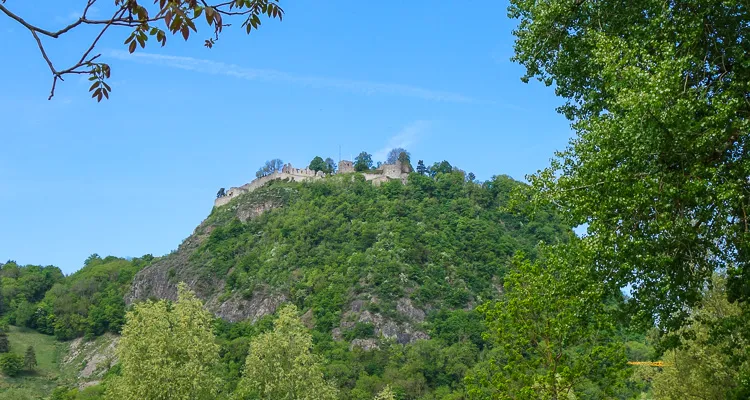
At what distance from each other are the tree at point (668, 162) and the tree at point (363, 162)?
130m

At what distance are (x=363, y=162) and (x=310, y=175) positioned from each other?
1230 cm

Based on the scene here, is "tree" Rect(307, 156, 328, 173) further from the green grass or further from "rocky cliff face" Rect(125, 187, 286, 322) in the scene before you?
the green grass

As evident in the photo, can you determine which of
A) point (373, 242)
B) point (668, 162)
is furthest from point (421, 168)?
point (668, 162)

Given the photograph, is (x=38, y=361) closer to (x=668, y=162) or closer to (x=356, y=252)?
(x=356, y=252)

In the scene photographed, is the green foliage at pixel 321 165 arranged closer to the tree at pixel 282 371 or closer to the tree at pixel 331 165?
the tree at pixel 331 165

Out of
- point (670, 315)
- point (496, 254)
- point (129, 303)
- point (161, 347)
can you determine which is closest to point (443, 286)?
point (496, 254)

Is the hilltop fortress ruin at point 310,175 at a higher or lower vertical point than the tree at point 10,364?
higher

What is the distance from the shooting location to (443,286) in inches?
3819

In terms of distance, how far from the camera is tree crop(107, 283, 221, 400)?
85.9 ft

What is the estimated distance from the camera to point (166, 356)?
27.1m

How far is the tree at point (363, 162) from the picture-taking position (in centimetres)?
14250

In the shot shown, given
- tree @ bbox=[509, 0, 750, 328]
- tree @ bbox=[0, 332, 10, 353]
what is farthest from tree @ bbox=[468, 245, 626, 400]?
tree @ bbox=[0, 332, 10, 353]

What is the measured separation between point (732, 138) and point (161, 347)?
74.8 ft

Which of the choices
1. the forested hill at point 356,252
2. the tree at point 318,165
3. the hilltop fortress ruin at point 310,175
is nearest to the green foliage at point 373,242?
the forested hill at point 356,252
